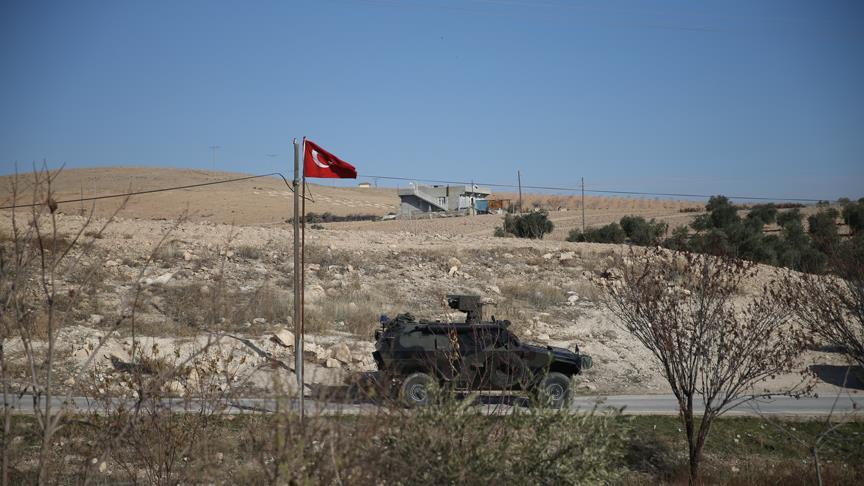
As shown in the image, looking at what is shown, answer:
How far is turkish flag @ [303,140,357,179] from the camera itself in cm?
1491

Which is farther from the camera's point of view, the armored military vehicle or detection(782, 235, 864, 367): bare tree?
detection(782, 235, 864, 367): bare tree

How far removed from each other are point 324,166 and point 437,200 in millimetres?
48269

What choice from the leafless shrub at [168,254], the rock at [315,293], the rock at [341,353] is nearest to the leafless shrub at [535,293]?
the rock at [315,293]

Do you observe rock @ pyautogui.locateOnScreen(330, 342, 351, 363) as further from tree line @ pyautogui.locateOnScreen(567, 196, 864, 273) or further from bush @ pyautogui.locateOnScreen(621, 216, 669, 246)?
bush @ pyautogui.locateOnScreen(621, 216, 669, 246)

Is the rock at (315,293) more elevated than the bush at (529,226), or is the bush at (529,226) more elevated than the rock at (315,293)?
the bush at (529,226)

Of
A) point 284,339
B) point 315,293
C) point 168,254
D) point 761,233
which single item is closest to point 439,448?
point 284,339

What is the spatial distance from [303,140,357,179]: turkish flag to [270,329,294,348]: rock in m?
5.50

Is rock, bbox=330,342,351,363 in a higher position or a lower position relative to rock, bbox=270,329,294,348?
lower

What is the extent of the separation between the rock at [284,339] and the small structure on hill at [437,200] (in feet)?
140

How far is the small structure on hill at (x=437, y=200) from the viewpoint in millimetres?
62344

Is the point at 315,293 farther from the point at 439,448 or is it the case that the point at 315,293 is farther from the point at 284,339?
the point at 439,448

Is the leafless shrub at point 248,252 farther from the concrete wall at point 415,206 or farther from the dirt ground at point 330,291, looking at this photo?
the concrete wall at point 415,206

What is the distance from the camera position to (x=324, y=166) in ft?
49.5

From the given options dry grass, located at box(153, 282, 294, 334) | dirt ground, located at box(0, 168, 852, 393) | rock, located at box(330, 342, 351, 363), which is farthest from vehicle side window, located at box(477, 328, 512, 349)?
dry grass, located at box(153, 282, 294, 334)
